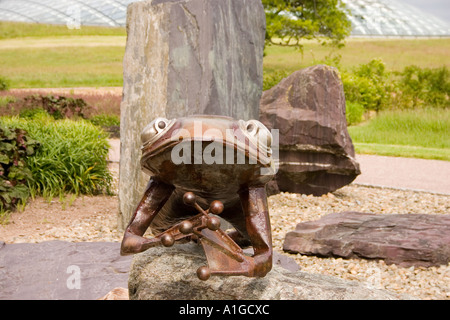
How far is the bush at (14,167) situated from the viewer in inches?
207

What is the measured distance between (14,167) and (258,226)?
14.3 ft

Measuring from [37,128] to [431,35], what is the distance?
35.9 meters

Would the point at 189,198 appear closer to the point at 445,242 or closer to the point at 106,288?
the point at 106,288

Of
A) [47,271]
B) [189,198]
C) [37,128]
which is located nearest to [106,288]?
[47,271]

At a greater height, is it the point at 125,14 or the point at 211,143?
the point at 125,14

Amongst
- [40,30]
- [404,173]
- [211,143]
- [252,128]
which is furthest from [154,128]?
[40,30]

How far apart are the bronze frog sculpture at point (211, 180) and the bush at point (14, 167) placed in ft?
12.9

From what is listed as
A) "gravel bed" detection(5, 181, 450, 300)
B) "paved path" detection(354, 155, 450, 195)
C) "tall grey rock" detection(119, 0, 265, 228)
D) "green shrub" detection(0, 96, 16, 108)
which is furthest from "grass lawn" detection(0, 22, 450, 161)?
"tall grey rock" detection(119, 0, 265, 228)

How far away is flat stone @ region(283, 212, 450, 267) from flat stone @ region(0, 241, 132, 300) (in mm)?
1571

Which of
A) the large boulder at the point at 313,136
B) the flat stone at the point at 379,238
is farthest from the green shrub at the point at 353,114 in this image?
the flat stone at the point at 379,238

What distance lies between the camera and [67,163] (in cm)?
592

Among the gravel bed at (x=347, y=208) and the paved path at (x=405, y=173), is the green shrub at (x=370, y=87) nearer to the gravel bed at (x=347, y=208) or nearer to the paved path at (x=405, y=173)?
the paved path at (x=405, y=173)

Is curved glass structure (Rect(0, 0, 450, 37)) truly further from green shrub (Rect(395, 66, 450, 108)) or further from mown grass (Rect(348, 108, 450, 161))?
mown grass (Rect(348, 108, 450, 161))

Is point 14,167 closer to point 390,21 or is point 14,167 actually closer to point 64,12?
point 64,12
